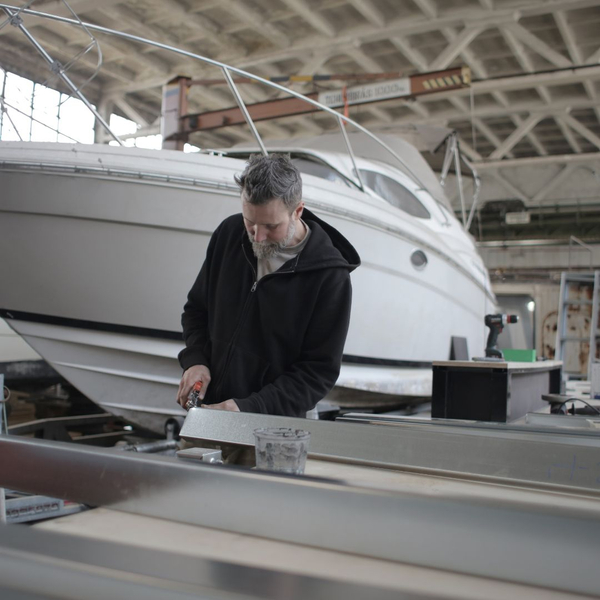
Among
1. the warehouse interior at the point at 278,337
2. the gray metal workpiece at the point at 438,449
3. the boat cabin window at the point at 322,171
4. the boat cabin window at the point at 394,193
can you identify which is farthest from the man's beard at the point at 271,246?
the boat cabin window at the point at 394,193

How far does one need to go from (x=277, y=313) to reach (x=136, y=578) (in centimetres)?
110

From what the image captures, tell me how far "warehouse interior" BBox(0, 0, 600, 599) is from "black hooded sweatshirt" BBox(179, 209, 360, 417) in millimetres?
77

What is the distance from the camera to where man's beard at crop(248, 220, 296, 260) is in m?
1.66

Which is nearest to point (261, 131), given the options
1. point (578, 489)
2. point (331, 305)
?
point (331, 305)

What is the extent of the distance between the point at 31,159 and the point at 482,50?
827cm

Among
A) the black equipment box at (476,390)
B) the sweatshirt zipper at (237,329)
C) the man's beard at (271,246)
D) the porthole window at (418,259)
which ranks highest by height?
the porthole window at (418,259)

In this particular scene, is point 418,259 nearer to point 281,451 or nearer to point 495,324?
point 495,324

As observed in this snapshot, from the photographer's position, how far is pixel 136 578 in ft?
1.98

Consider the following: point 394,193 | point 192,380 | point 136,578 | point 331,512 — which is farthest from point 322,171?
point 136,578

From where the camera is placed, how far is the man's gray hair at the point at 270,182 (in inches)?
61.2

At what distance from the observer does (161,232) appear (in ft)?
11.3

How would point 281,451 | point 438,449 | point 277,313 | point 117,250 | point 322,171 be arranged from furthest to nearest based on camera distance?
point 322,171
point 117,250
point 277,313
point 438,449
point 281,451

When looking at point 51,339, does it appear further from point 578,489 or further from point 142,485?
point 578,489

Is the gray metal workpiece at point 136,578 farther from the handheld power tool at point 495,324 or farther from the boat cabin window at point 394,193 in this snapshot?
the boat cabin window at point 394,193
